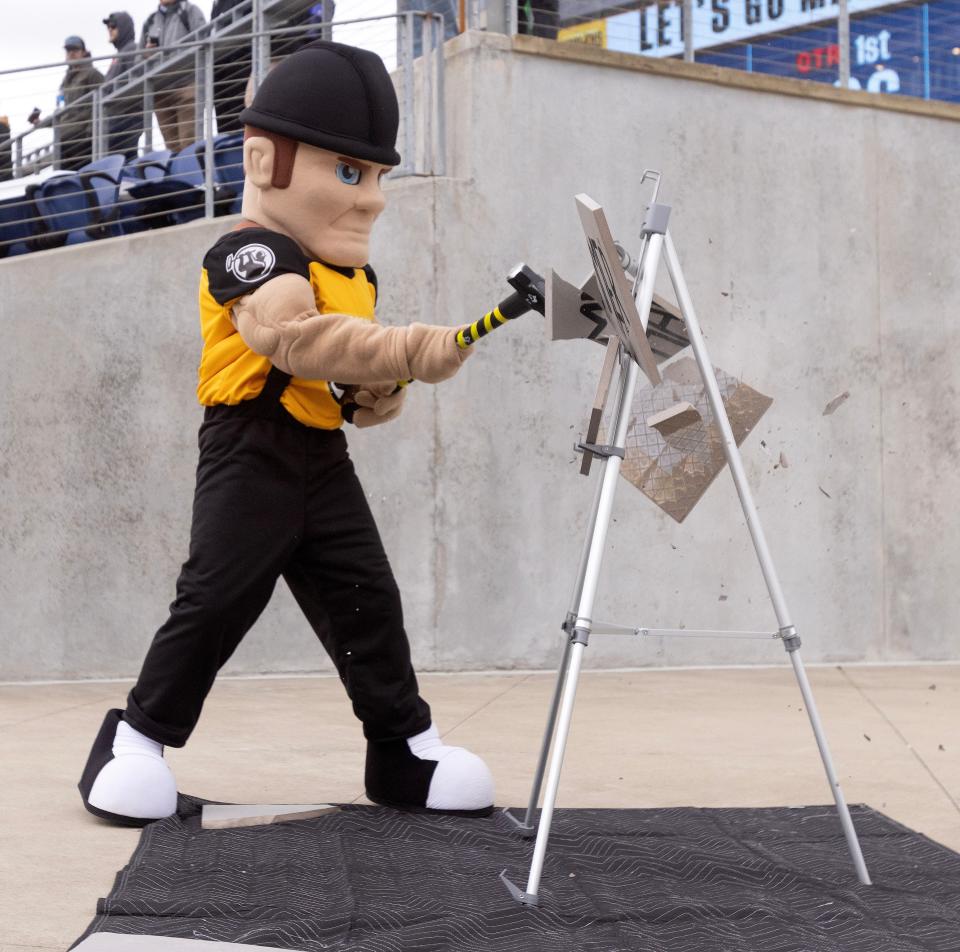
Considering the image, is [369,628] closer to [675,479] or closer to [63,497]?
[675,479]

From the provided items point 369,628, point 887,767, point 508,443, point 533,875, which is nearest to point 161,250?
point 508,443

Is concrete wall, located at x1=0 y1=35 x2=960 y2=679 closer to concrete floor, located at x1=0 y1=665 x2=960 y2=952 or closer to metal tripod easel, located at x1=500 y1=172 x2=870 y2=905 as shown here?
concrete floor, located at x1=0 y1=665 x2=960 y2=952

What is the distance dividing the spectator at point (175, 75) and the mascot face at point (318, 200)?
4703 millimetres

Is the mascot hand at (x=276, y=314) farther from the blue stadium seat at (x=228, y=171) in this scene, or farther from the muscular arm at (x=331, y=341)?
the blue stadium seat at (x=228, y=171)

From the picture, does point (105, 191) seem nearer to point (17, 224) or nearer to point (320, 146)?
point (17, 224)

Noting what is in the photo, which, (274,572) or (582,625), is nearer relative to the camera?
(582,625)

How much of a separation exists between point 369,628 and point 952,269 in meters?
4.93

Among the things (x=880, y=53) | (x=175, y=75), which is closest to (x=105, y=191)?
(x=175, y=75)

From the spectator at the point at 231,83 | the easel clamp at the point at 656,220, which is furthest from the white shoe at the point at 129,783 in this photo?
the spectator at the point at 231,83

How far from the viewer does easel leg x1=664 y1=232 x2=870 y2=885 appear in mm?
2838

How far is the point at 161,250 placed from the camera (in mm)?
6379

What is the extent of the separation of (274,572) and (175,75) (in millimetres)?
5488

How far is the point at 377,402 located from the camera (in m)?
3.53

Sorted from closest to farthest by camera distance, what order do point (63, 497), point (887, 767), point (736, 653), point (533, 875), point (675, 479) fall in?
point (533, 875), point (675, 479), point (887, 767), point (63, 497), point (736, 653)
